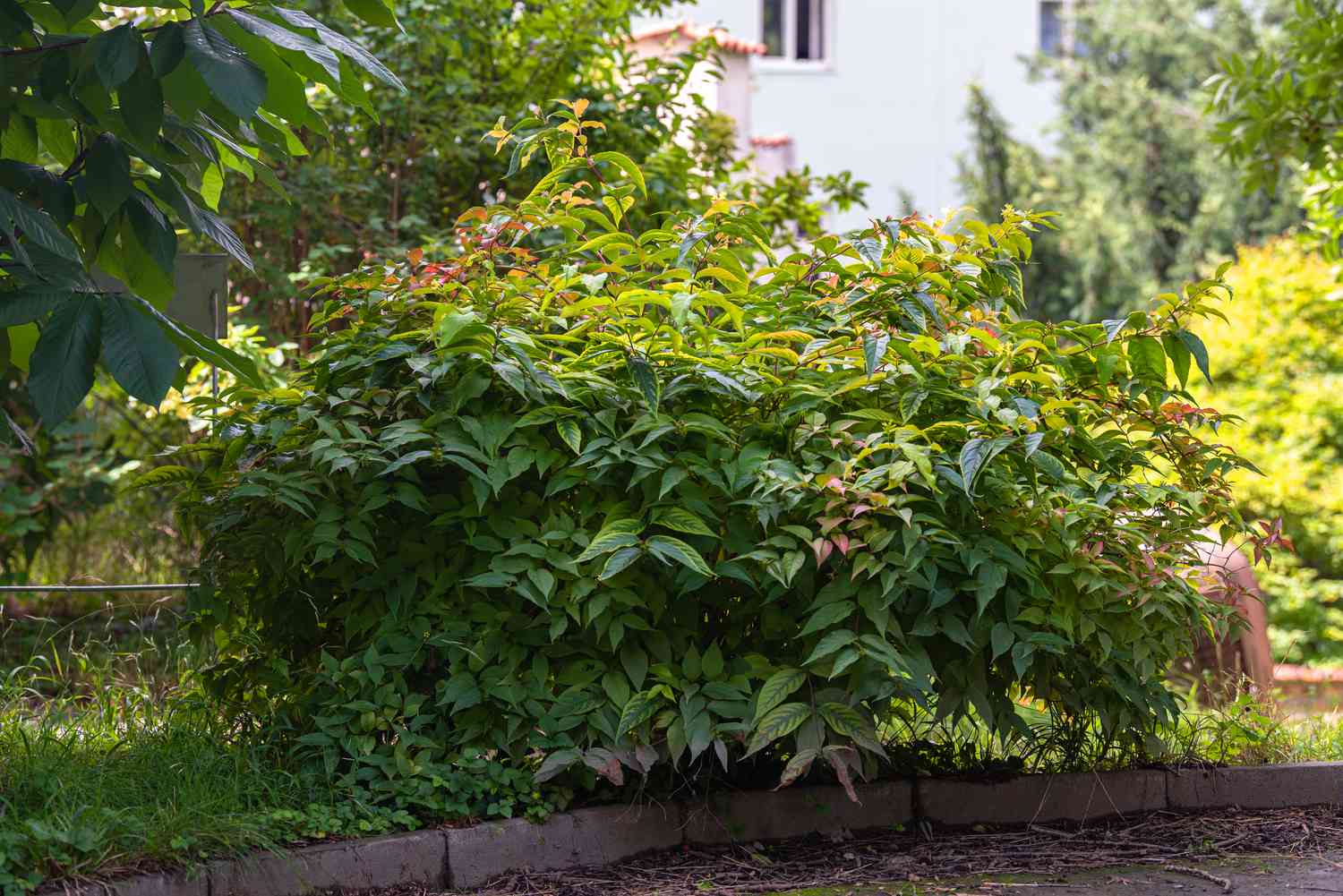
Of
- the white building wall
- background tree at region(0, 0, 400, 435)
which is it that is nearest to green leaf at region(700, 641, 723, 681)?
background tree at region(0, 0, 400, 435)

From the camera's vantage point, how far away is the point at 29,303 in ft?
8.54

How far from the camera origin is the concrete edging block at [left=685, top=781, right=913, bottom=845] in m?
3.77

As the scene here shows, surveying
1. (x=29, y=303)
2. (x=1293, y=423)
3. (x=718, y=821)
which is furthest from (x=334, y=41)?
(x=1293, y=423)

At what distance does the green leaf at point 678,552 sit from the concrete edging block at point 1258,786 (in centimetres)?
184

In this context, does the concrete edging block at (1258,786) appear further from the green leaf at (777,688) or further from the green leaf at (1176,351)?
the green leaf at (777,688)

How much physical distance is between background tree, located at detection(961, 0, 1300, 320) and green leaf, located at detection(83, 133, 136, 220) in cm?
1863

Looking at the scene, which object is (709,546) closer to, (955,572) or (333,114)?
(955,572)

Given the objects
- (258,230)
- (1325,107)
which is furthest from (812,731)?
(1325,107)

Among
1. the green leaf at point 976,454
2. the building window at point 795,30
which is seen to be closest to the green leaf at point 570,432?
the green leaf at point 976,454

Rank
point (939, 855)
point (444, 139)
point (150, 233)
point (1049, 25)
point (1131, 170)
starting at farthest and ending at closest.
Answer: point (1049, 25)
point (1131, 170)
point (444, 139)
point (939, 855)
point (150, 233)

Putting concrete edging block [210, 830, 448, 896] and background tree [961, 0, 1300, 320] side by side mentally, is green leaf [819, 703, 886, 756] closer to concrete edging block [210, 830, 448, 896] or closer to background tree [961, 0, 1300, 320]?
concrete edging block [210, 830, 448, 896]

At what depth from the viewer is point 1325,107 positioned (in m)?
7.38

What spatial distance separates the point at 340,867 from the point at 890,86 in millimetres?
19893

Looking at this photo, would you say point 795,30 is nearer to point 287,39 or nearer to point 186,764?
point 186,764
